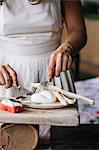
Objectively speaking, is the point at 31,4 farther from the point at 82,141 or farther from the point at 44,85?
the point at 82,141

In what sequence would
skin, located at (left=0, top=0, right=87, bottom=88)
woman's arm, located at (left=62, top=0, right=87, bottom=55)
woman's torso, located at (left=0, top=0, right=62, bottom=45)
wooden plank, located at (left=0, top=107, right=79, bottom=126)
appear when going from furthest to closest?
woman's arm, located at (left=62, top=0, right=87, bottom=55)
woman's torso, located at (left=0, top=0, right=62, bottom=45)
skin, located at (left=0, top=0, right=87, bottom=88)
wooden plank, located at (left=0, top=107, right=79, bottom=126)

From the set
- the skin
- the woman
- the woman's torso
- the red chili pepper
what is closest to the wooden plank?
the red chili pepper

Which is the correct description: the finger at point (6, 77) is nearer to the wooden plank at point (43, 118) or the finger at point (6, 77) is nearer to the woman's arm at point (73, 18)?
the wooden plank at point (43, 118)

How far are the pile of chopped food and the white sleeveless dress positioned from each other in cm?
23

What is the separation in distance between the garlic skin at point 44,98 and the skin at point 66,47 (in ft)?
0.21

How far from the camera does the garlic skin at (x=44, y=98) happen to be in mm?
1234

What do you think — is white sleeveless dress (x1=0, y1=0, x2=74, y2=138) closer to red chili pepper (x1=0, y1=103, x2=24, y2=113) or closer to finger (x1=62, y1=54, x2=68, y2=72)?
finger (x1=62, y1=54, x2=68, y2=72)

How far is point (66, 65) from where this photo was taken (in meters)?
1.32

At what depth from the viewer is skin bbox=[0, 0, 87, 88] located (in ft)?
4.09

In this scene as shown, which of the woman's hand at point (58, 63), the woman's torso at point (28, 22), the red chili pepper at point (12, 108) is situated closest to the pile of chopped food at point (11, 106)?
the red chili pepper at point (12, 108)

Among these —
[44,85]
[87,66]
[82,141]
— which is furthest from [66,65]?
[87,66]

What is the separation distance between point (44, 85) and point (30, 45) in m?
0.28

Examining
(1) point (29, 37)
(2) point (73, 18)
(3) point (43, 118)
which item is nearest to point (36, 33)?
(1) point (29, 37)

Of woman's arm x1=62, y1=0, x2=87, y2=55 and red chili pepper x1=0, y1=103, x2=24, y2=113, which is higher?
woman's arm x1=62, y1=0, x2=87, y2=55
